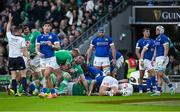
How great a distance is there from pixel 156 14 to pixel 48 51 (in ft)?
41.4

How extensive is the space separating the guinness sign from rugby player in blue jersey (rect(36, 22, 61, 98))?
12.2 meters

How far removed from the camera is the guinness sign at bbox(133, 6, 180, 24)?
36188 mm

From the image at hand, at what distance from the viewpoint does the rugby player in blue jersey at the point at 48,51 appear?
2405 cm

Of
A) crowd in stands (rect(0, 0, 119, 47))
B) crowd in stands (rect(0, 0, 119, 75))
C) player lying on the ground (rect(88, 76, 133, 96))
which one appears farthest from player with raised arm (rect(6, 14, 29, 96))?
crowd in stands (rect(0, 0, 119, 47))

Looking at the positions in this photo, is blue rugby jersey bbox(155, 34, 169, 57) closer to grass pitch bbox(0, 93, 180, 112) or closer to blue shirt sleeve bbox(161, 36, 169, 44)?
blue shirt sleeve bbox(161, 36, 169, 44)

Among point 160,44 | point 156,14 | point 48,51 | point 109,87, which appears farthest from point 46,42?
point 156,14

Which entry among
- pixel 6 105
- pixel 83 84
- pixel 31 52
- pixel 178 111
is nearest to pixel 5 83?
pixel 31 52

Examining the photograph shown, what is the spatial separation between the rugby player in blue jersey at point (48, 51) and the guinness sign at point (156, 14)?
12153 mm

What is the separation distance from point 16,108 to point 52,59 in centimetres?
506

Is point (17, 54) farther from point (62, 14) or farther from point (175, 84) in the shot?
point (62, 14)

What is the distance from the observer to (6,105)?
20719 millimetres

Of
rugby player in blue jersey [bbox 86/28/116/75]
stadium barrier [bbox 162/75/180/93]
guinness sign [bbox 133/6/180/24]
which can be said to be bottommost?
stadium barrier [bbox 162/75/180/93]

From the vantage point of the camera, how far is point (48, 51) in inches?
968

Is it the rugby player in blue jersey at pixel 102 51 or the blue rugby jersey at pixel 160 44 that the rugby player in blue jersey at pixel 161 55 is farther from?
the rugby player in blue jersey at pixel 102 51
